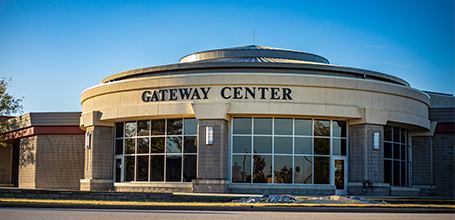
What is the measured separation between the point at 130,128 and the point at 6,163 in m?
19.2

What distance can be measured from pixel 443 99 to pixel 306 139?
18.8 metres

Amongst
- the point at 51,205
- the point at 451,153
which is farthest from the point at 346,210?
the point at 451,153

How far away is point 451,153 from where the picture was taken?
33.1 meters

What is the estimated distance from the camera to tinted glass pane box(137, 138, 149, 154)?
92.7 feet

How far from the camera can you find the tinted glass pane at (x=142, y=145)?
2827cm

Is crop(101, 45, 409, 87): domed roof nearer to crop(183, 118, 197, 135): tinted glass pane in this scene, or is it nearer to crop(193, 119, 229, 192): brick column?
crop(183, 118, 197, 135): tinted glass pane

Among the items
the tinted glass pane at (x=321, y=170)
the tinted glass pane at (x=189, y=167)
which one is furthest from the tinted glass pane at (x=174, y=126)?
the tinted glass pane at (x=321, y=170)

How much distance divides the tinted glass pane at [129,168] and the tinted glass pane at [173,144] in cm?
265

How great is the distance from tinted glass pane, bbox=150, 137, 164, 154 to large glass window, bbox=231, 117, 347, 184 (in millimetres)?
4095

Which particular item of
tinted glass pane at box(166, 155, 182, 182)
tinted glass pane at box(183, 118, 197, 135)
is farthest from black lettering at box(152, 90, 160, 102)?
tinted glass pane at box(166, 155, 182, 182)

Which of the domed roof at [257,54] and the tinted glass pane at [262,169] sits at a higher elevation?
the domed roof at [257,54]

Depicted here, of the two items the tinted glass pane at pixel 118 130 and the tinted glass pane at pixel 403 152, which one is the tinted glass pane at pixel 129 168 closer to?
the tinted glass pane at pixel 118 130

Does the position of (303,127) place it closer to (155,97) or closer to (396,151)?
(396,151)

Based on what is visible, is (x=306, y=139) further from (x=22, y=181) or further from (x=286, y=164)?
(x=22, y=181)
